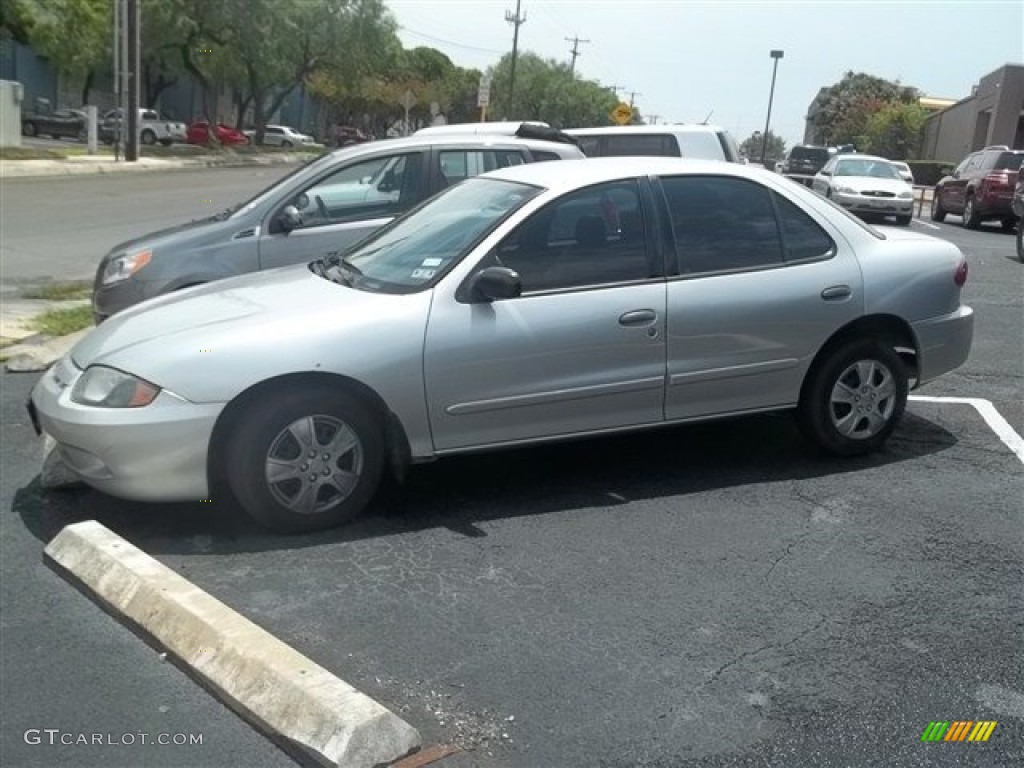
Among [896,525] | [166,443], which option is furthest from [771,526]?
[166,443]

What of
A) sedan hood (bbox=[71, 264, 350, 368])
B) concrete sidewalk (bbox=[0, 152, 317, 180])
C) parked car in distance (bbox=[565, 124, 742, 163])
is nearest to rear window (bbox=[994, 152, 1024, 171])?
parked car in distance (bbox=[565, 124, 742, 163])

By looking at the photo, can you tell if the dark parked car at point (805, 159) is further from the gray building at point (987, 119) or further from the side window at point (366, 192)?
the side window at point (366, 192)

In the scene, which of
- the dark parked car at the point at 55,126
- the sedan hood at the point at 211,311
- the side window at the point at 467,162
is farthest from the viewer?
the dark parked car at the point at 55,126

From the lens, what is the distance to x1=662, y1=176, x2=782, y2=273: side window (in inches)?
206

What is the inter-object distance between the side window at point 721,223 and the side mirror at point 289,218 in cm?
302

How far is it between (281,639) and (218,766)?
703 millimetres

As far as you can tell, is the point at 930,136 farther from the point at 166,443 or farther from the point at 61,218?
the point at 166,443

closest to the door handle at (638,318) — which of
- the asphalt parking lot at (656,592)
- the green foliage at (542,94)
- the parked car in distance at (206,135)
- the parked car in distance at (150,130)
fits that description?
the asphalt parking lot at (656,592)

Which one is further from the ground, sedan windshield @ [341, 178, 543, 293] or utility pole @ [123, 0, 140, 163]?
utility pole @ [123, 0, 140, 163]

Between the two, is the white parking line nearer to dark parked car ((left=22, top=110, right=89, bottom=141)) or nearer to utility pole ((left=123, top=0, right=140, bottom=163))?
utility pole ((left=123, top=0, right=140, bottom=163))

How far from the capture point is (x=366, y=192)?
25.2 feet

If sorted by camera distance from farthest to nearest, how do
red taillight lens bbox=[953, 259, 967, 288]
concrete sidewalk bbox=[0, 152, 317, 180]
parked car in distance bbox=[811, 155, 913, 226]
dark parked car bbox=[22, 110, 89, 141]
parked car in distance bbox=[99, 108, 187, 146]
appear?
1. parked car in distance bbox=[99, 108, 187, 146]
2. dark parked car bbox=[22, 110, 89, 141]
3. concrete sidewalk bbox=[0, 152, 317, 180]
4. parked car in distance bbox=[811, 155, 913, 226]
5. red taillight lens bbox=[953, 259, 967, 288]

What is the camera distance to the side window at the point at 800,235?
17.9ft

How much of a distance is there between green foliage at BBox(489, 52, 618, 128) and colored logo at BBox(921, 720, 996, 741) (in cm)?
8410
